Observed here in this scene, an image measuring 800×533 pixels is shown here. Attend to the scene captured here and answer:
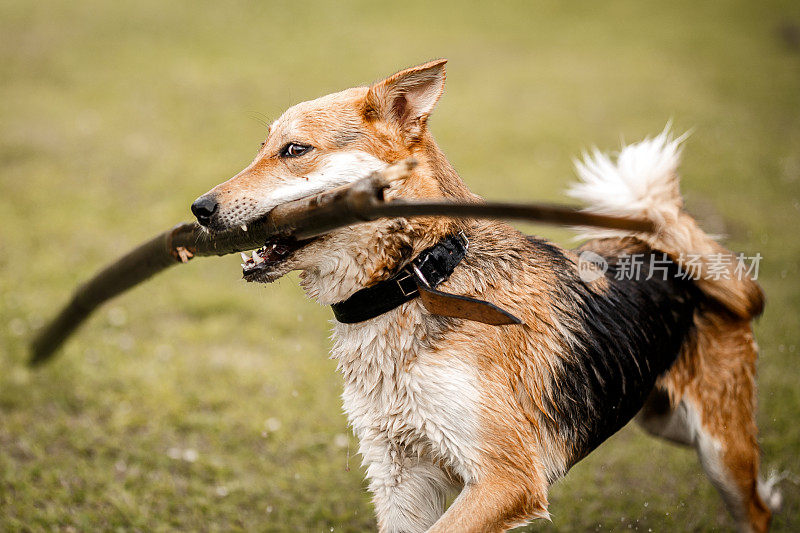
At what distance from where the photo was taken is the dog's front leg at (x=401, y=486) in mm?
2633

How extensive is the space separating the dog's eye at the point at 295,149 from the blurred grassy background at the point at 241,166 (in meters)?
1.26

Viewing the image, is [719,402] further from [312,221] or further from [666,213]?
[312,221]

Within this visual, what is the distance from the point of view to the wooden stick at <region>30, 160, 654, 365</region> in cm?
192

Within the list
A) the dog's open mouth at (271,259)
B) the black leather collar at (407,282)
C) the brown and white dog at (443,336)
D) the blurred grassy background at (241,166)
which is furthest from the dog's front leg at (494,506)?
the dog's open mouth at (271,259)

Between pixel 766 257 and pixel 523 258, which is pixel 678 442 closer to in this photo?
pixel 523 258

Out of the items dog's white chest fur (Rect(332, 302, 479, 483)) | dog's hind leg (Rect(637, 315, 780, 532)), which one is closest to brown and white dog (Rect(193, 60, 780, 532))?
dog's white chest fur (Rect(332, 302, 479, 483))

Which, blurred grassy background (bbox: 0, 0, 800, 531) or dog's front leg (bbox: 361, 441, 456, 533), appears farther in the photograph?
blurred grassy background (bbox: 0, 0, 800, 531)

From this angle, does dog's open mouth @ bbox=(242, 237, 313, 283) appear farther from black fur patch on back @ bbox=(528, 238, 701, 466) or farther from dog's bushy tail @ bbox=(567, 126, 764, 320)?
dog's bushy tail @ bbox=(567, 126, 764, 320)

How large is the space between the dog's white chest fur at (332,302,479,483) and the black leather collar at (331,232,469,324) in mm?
A: 55

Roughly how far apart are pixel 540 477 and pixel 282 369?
328cm

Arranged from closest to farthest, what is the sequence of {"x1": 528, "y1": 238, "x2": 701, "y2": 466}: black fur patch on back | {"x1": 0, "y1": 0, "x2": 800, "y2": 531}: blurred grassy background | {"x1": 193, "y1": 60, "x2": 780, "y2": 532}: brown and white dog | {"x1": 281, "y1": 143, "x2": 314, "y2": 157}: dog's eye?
{"x1": 193, "y1": 60, "x2": 780, "y2": 532}: brown and white dog, {"x1": 281, "y1": 143, "x2": 314, "y2": 157}: dog's eye, {"x1": 528, "y1": 238, "x2": 701, "y2": 466}: black fur patch on back, {"x1": 0, "y1": 0, "x2": 800, "y2": 531}: blurred grassy background

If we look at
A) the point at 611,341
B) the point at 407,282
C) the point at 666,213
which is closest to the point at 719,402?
the point at 611,341

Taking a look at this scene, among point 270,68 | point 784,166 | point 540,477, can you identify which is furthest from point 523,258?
point 270,68

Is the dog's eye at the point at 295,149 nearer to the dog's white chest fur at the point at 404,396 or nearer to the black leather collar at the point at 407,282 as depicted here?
the black leather collar at the point at 407,282
